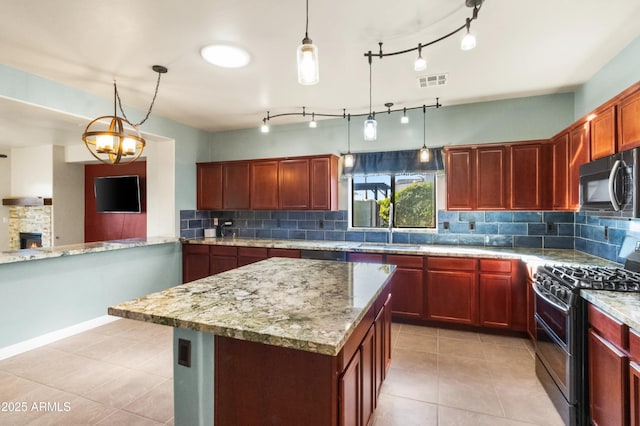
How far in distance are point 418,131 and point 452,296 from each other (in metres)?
2.16

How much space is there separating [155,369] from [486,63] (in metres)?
4.00

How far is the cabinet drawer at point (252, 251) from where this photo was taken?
426 cm

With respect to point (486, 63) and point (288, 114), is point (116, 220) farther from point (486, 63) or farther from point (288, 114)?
point (486, 63)

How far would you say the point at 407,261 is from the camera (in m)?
3.56

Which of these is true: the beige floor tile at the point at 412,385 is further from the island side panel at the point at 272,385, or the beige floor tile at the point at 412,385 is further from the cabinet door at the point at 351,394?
the island side panel at the point at 272,385

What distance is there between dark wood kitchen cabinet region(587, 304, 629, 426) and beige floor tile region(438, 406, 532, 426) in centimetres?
45

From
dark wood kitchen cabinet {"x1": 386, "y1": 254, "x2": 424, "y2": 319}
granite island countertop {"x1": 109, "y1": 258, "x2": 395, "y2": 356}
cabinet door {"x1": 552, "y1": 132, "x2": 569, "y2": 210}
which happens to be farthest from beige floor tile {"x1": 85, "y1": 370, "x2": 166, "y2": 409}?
cabinet door {"x1": 552, "y1": 132, "x2": 569, "y2": 210}

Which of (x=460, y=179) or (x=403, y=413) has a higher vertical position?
(x=460, y=179)

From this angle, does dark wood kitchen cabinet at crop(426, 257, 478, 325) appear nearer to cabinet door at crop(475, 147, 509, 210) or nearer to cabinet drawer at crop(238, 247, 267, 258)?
cabinet door at crop(475, 147, 509, 210)

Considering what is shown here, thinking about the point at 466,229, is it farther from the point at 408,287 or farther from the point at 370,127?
the point at 370,127

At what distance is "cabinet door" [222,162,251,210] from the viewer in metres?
4.72

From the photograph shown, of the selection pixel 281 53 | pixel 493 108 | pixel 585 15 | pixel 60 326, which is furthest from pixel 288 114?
pixel 60 326

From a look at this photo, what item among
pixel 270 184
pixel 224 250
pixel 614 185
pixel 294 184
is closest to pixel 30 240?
pixel 224 250

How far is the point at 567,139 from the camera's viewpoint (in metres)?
2.96
